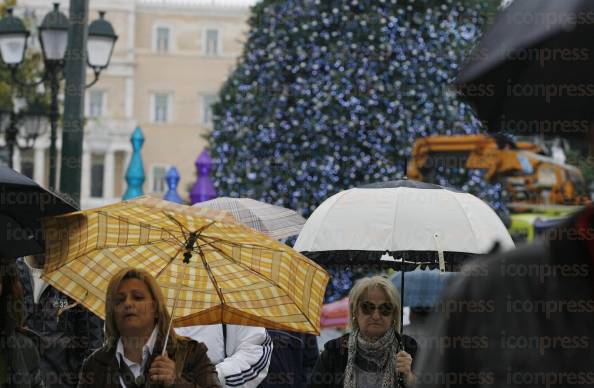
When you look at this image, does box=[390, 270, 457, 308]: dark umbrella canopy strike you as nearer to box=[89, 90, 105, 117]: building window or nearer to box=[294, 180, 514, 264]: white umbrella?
box=[294, 180, 514, 264]: white umbrella

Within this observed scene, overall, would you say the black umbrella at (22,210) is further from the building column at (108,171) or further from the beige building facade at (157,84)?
the building column at (108,171)

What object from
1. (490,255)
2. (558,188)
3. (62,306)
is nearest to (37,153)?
(558,188)

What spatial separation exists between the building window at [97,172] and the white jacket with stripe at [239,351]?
68.1 m

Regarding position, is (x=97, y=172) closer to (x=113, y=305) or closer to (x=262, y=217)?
(x=262, y=217)

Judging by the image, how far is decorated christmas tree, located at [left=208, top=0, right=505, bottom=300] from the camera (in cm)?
1773

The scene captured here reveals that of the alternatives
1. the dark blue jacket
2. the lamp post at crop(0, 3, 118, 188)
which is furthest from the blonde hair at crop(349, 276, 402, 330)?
the lamp post at crop(0, 3, 118, 188)

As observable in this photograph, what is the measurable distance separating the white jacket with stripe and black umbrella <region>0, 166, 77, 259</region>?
1.21 m

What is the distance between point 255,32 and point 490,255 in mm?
17513

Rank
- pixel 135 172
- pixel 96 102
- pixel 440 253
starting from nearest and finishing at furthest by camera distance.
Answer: pixel 440 253 → pixel 135 172 → pixel 96 102

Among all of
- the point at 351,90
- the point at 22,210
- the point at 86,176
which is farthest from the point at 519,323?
the point at 86,176

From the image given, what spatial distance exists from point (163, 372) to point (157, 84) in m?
68.9

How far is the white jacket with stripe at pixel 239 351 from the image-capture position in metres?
5.84

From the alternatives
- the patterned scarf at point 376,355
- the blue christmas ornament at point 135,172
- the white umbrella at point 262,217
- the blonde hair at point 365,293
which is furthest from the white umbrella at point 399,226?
the blue christmas ornament at point 135,172

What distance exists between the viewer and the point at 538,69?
4.70 feet
